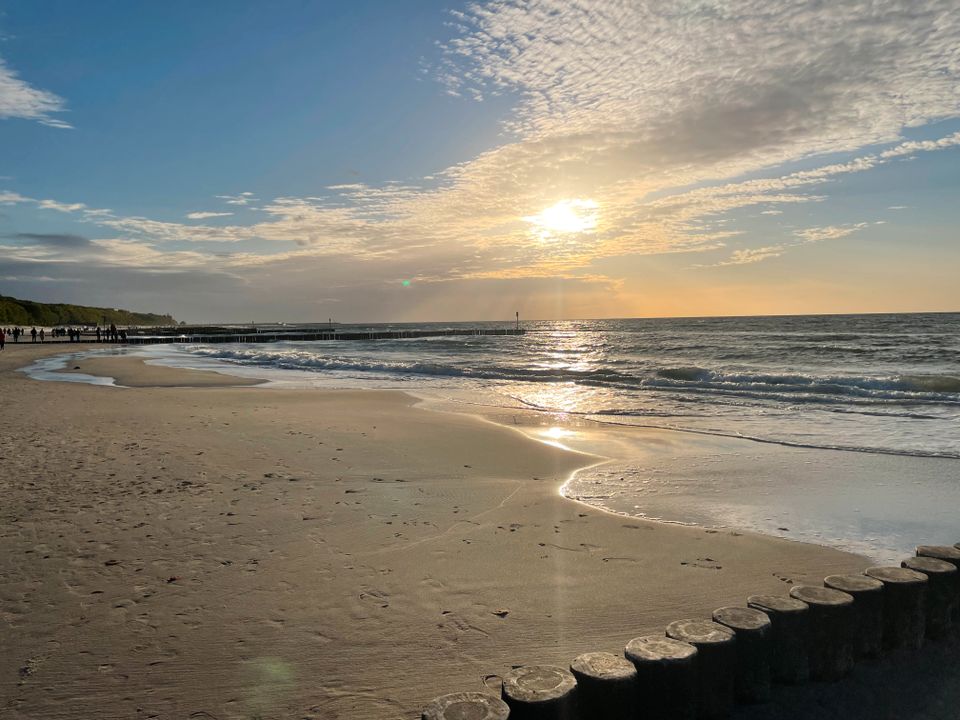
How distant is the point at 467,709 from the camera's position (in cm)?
280

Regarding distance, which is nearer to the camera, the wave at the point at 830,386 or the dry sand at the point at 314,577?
the dry sand at the point at 314,577

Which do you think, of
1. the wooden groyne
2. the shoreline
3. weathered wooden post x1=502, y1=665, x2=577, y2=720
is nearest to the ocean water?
the shoreline

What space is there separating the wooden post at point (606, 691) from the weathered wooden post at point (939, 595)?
2.56 m

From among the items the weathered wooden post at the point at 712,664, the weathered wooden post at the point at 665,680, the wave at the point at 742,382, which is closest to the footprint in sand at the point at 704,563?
the weathered wooden post at the point at 712,664

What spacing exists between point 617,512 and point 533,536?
1.39 m

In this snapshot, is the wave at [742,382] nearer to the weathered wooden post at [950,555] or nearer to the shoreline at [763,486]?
the shoreline at [763,486]

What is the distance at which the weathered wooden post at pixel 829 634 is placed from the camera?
3.80 metres

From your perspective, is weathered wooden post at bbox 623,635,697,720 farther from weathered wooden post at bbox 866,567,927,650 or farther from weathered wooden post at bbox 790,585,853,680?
weathered wooden post at bbox 866,567,927,650

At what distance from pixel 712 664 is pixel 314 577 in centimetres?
326

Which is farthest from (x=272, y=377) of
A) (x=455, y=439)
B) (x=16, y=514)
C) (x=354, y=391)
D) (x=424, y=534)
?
(x=424, y=534)

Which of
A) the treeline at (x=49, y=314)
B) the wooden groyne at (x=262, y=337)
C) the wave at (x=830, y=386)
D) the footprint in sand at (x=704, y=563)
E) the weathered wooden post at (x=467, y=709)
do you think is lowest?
the footprint in sand at (x=704, y=563)

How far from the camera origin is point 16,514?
688cm

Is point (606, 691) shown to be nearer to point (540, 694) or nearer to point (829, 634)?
point (540, 694)

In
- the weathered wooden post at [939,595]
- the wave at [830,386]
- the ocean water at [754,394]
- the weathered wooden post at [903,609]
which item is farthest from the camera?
the wave at [830,386]
